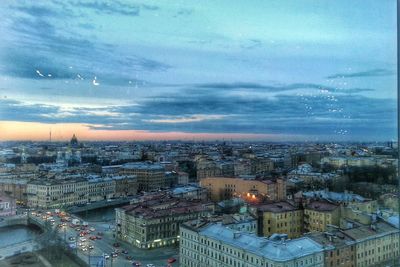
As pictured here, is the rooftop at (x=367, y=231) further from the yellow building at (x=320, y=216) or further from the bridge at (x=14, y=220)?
the bridge at (x=14, y=220)

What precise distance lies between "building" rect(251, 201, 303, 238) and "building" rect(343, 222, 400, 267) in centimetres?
72

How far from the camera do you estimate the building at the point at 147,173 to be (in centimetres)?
1100

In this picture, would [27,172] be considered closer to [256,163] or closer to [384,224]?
[256,163]

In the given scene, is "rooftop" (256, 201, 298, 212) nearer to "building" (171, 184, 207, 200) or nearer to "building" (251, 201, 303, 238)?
"building" (251, 201, 303, 238)

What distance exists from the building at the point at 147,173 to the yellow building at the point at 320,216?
6.28m

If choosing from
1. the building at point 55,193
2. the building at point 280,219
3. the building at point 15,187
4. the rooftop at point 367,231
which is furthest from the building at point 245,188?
the building at point 15,187

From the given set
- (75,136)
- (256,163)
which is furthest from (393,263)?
(256,163)

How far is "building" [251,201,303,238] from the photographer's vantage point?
4.52 meters

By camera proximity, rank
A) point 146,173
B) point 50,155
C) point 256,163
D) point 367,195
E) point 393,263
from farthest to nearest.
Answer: point 146,173 < point 256,163 < point 50,155 < point 367,195 < point 393,263

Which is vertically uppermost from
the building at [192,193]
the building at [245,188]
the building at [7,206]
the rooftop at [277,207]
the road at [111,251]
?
the rooftop at [277,207]

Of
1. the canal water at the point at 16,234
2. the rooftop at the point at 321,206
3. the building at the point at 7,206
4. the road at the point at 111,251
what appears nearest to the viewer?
the road at the point at 111,251

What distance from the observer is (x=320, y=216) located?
473 cm

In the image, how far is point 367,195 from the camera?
576cm

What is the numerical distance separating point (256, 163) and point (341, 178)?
333 centimetres
